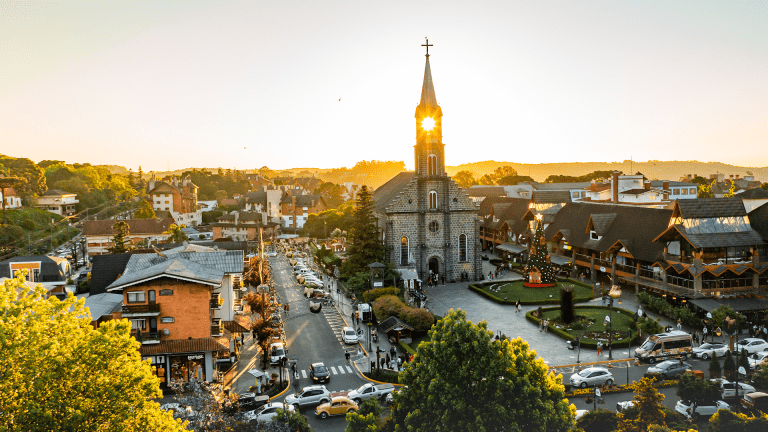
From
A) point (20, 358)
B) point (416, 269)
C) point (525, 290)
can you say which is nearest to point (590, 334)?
point (525, 290)

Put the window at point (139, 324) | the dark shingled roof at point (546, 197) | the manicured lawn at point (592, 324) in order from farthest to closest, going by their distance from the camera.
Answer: the dark shingled roof at point (546, 197) → the manicured lawn at point (592, 324) → the window at point (139, 324)

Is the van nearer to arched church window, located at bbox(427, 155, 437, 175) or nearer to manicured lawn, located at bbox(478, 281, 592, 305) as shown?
manicured lawn, located at bbox(478, 281, 592, 305)

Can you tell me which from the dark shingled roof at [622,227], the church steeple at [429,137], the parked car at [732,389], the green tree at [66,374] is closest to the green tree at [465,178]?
the dark shingled roof at [622,227]

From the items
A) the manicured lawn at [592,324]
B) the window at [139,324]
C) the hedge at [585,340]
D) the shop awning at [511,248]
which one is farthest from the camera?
the shop awning at [511,248]

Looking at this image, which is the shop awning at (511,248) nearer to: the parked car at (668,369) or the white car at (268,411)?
the parked car at (668,369)

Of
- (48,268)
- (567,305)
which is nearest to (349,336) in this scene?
(567,305)

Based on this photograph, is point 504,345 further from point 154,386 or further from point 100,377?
point 100,377
